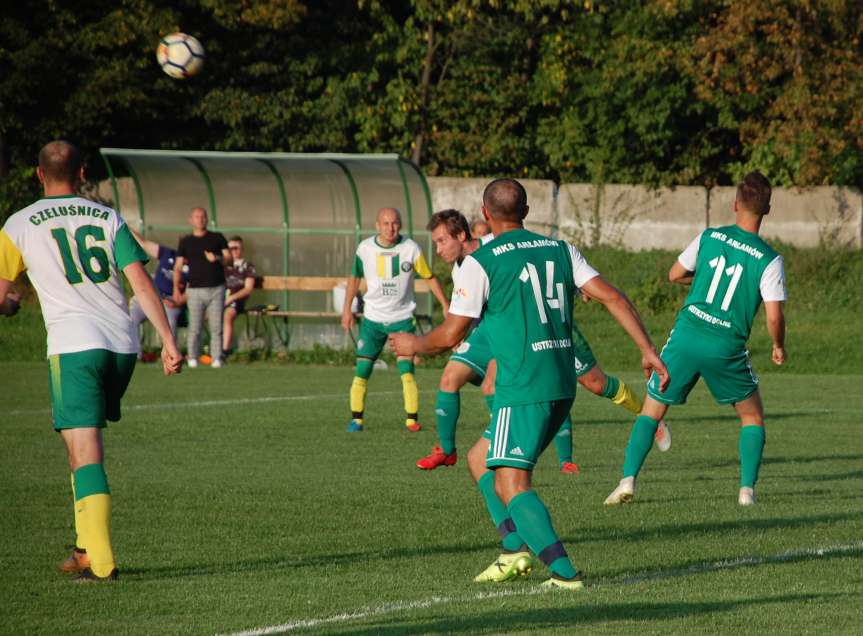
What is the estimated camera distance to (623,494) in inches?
371

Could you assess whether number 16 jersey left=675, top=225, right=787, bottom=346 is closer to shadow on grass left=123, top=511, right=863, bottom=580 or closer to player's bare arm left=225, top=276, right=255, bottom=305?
shadow on grass left=123, top=511, right=863, bottom=580

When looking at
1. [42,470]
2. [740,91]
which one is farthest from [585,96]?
[42,470]

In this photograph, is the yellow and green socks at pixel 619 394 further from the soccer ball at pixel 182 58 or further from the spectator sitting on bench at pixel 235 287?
the spectator sitting on bench at pixel 235 287

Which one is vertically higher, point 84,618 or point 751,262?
point 751,262

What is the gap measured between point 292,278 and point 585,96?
39.5 feet

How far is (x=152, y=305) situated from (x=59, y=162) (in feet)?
2.51

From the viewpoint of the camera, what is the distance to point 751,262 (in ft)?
30.0

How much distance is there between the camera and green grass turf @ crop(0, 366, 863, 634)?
241 inches

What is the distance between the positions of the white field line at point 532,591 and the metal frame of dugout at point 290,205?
1731cm

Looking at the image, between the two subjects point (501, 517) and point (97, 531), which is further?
point (501, 517)

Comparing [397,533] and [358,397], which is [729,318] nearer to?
[397,533]

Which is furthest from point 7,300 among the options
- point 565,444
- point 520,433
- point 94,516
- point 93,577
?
point 565,444

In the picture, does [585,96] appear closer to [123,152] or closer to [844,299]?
[844,299]

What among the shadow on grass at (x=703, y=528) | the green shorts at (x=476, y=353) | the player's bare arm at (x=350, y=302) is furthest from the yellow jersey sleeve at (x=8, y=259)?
the player's bare arm at (x=350, y=302)
